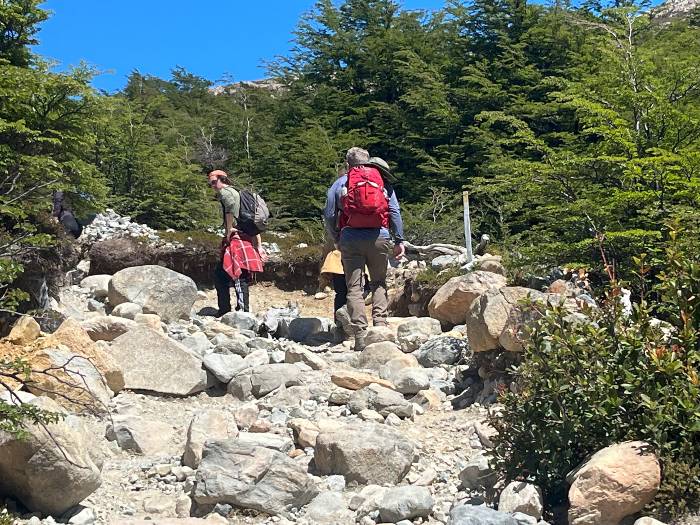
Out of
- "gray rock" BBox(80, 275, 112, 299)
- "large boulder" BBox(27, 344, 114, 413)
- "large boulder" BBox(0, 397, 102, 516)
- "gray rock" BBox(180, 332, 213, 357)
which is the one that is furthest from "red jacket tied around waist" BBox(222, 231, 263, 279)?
"large boulder" BBox(0, 397, 102, 516)

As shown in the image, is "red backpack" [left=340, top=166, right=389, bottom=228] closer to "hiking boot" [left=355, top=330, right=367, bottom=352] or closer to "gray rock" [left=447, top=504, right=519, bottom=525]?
"hiking boot" [left=355, top=330, right=367, bottom=352]

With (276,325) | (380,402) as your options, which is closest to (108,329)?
(276,325)

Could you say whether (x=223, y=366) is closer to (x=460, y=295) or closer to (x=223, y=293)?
(x=460, y=295)

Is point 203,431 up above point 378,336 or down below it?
below

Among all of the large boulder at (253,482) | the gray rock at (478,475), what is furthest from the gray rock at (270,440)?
the gray rock at (478,475)

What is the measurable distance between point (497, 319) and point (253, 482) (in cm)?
Result: 267

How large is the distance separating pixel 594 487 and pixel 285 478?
1.75 meters

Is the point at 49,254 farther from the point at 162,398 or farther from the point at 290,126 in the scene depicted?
the point at 290,126

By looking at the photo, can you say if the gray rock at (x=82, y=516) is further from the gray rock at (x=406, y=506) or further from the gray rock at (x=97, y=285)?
the gray rock at (x=97, y=285)

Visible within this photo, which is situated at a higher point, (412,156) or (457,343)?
(412,156)

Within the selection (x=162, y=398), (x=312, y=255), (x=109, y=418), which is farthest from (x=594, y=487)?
(x=312, y=255)

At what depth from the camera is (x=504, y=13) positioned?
872 inches

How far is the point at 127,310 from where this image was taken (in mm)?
10258

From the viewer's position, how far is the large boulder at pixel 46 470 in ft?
14.9
